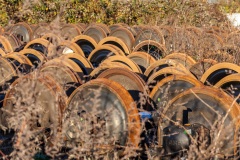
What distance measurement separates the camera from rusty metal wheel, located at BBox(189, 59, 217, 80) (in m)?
6.56

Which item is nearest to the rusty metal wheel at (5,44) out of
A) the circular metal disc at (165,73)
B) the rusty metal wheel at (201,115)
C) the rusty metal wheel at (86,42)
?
the rusty metal wheel at (86,42)

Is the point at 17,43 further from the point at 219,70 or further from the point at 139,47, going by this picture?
the point at 219,70

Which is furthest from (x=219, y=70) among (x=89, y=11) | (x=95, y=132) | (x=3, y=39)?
(x=89, y=11)

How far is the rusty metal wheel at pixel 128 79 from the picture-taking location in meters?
5.38

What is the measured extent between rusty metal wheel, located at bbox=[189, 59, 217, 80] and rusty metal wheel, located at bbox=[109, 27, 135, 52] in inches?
127

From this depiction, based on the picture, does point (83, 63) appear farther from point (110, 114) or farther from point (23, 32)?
point (23, 32)

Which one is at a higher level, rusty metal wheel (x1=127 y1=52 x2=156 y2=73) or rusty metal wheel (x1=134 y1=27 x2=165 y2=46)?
rusty metal wheel (x1=134 y1=27 x2=165 y2=46)

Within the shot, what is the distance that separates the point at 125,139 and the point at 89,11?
1106cm

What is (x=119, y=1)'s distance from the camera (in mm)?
15086

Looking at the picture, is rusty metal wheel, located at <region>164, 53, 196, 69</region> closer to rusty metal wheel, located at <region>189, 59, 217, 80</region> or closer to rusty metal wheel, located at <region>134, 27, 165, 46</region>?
rusty metal wheel, located at <region>189, 59, 217, 80</region>

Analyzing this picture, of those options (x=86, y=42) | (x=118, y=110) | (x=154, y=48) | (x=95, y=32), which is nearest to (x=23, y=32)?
(x=95, y=32)

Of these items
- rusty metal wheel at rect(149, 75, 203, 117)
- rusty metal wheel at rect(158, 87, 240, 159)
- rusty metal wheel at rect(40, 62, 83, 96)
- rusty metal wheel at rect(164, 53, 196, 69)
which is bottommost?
Answer: rusty metal wheel at rect(158, 87, 240, 159)

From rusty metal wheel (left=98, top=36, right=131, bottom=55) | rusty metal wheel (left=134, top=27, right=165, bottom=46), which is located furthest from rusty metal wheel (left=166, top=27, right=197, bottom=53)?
rusty metal wheel (left=98, top=36, right=131, bottom=55)

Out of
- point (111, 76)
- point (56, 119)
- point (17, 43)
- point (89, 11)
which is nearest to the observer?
point (56, 119)
